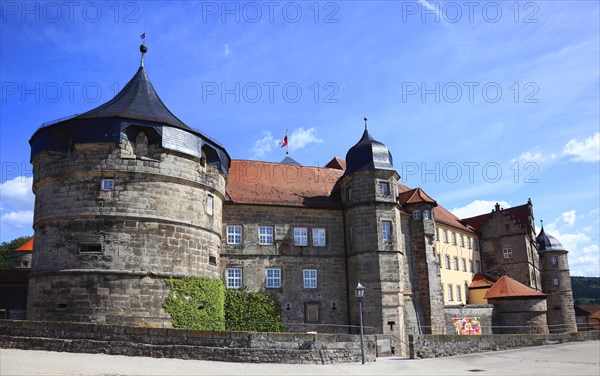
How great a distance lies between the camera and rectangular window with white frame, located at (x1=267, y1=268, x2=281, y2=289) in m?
25.9

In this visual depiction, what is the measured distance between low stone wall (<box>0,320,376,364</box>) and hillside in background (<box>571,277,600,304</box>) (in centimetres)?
10499

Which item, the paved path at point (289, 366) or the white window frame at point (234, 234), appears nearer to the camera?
the paved path at point (289, 366)

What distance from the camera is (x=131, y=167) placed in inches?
784

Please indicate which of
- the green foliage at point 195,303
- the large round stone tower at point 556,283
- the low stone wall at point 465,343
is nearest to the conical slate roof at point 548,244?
the large round stone tower at point 556,283

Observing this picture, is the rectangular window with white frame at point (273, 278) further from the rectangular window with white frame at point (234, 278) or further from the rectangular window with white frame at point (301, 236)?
the rectangular window with white frame at point (301, 236)

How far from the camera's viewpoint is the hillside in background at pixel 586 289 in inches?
4211

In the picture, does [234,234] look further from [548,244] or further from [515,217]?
[548,244]

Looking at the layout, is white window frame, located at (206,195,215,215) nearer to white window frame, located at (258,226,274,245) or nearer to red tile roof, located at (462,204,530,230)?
white window frame, located at (258,226,274,245)

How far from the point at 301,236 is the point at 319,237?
107cm

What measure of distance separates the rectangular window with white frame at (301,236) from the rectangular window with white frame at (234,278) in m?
3.56

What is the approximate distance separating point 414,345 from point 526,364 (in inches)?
170

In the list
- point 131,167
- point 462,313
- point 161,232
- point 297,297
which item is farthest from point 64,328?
point 462,313

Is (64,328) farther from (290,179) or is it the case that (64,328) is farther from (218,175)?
(290,179)

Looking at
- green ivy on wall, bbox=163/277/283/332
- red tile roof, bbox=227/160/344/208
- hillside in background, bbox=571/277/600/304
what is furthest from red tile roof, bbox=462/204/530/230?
hillside in background, bbox=571/277/600/304
